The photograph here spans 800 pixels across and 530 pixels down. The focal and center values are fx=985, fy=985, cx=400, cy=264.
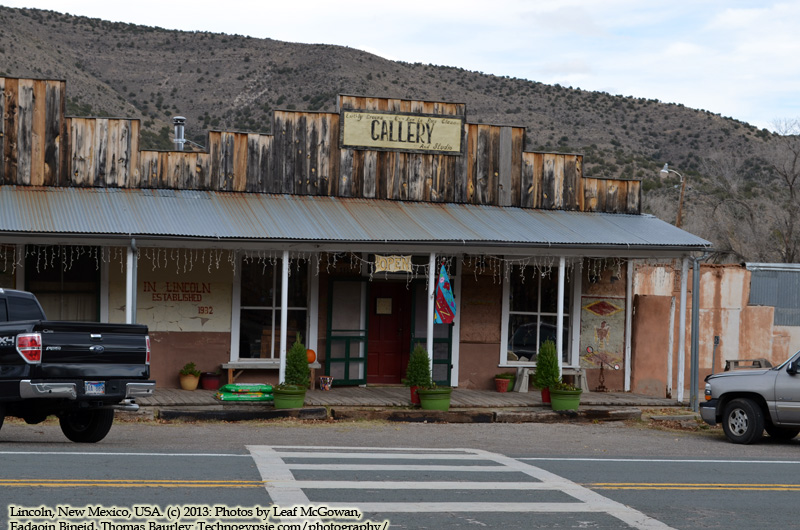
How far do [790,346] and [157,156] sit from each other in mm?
14490

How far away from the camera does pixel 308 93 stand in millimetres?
54000

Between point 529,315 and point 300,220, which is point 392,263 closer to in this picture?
point 300,220

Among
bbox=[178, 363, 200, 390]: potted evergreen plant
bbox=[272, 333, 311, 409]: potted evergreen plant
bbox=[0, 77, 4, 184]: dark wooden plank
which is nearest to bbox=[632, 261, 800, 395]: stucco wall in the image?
bbox=[272, 333, 311, 409]: potted evergreen plant

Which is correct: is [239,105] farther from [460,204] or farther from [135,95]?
[460,204]

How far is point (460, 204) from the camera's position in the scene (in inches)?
753

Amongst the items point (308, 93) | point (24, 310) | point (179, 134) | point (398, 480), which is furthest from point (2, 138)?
point (308, 93)

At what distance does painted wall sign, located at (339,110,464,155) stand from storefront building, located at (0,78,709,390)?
1.5 inches

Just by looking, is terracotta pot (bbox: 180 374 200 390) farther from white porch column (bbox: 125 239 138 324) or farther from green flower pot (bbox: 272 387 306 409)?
white porch column (bbox: 125 239 138 324)

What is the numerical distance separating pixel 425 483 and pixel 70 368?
4.06 m

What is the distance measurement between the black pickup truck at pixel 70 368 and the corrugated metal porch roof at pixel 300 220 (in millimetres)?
4732

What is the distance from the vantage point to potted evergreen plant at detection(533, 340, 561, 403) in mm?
17500

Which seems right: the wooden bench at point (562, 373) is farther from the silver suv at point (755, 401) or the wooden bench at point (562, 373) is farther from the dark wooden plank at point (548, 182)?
the silver suv at point (755, 401)

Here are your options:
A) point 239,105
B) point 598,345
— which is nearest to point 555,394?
point 598,345

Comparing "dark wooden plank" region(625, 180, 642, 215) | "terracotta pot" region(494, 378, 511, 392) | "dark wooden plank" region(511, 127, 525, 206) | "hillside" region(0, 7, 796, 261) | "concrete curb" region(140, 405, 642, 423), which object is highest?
"hillside" region(0, 7, 796, 261)
